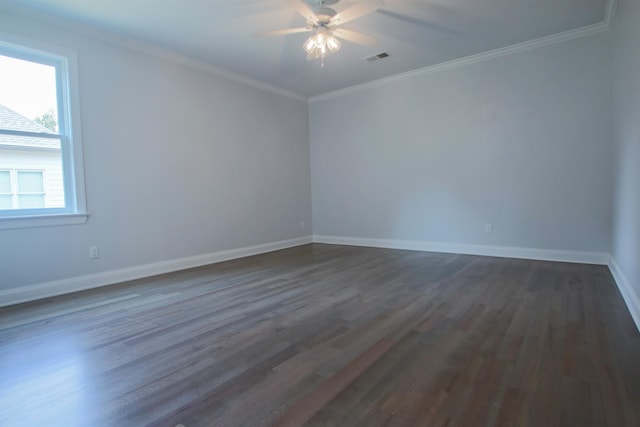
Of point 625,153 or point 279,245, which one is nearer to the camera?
point 625,153

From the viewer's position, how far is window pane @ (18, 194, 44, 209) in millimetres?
3006

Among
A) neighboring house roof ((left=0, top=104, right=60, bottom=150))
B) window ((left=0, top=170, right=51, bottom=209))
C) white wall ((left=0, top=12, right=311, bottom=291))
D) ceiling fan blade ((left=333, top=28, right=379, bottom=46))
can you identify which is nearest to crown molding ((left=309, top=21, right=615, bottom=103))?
white wall ((left=0, top=12, right=311, bottom=291))

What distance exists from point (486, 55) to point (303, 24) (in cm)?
263

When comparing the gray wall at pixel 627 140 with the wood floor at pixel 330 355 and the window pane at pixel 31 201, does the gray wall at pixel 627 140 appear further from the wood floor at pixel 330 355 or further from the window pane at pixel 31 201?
the window pane at pixel 31 201

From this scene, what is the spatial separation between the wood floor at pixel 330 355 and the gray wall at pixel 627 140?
0.36 meters

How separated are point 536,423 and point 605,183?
3724 millimetres

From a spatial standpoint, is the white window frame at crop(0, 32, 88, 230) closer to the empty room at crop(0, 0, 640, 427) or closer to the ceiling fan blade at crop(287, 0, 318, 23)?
the empty room at crop(0, 0, 640, 427)

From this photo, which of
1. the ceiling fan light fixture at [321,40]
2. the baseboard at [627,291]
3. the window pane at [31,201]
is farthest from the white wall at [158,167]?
the baseboard at [627,291]

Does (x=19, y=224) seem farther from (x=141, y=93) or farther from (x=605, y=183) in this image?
(x=605, y=183)

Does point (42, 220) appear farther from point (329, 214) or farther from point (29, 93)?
point (329, 214)

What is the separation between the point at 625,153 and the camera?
9.47 feet

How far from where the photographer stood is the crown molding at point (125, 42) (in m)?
2.99

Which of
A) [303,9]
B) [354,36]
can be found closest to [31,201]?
[303,9]

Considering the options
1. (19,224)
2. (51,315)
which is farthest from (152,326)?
(19,224)
